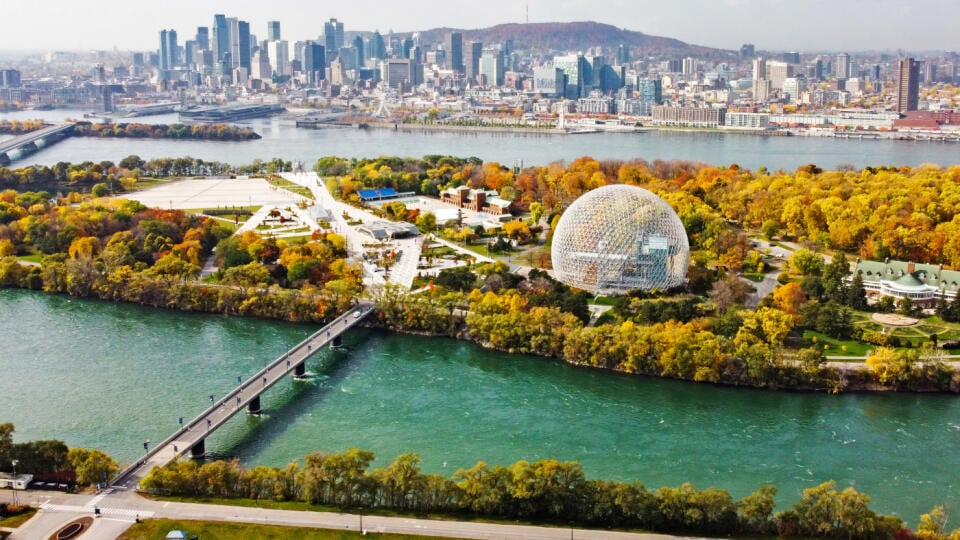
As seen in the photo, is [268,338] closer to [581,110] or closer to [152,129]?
[152,129]

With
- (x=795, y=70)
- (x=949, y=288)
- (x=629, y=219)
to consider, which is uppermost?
A: (x=795, y=70)

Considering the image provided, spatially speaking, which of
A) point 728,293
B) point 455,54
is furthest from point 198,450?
point 455,54

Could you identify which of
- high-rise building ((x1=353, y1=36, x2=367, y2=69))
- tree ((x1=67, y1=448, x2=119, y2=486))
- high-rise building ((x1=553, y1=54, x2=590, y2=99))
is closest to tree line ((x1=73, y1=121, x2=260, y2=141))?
high-rise building ((x1=553, y1=54, x2=590, y2=99))

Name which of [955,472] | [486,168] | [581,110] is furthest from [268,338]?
[581,110]

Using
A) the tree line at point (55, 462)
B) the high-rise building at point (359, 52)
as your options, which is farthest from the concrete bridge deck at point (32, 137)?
the high-rise building at point (359, 52)

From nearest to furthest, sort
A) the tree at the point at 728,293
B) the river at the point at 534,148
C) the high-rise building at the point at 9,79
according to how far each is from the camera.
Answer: the tree at the point at 728,293
the river at the point at 534,148
the high-rise building at the point at 9,79

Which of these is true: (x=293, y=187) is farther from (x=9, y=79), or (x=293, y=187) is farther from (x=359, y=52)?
(x=359, y=52)

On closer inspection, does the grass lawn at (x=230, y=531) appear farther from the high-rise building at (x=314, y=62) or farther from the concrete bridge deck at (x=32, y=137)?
the high-rise building at (x=314, y=62)
